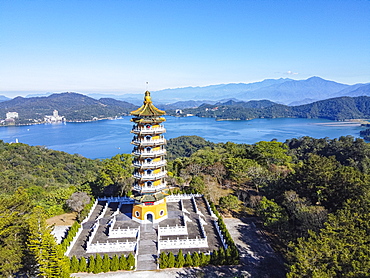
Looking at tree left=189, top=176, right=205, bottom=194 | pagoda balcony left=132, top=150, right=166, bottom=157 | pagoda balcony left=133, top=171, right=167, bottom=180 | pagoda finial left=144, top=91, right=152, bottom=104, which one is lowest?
A: tree left=189, top=176, right=205, bottom=194

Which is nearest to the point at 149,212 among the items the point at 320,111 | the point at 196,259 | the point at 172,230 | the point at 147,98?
the point at 172,230

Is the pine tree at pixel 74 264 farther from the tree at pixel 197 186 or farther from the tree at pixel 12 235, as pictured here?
the tree at pixel 197 186

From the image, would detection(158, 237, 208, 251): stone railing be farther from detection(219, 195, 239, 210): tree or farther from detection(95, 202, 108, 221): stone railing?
detection(219, 195, 239, 210): tree

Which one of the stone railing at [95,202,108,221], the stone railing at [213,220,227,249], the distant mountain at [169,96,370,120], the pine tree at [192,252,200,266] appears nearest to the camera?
the pine tree at [192,252,200,266]

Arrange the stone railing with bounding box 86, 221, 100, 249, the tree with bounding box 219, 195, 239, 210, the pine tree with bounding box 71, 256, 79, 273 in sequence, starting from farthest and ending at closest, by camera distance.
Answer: the tree with bounding box 219, 195, 239, 210 < the stone railing with bounding box 86, 221, 100, 249 < the pine tree with bounding box 71, 256, 79, 273

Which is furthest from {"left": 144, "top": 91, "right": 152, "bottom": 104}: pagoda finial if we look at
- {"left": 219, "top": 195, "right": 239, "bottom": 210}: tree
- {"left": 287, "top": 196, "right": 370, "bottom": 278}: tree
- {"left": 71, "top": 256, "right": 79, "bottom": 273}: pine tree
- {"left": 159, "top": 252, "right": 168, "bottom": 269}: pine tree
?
{"left": 287, "top": 196, "right": 370, "bottom": 278}: tree

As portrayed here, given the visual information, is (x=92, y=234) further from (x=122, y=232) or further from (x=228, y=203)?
(x=228, y=203)

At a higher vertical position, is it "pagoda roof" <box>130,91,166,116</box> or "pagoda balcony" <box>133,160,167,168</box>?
"pagoda roof" <box>130,91,166,116</box>
